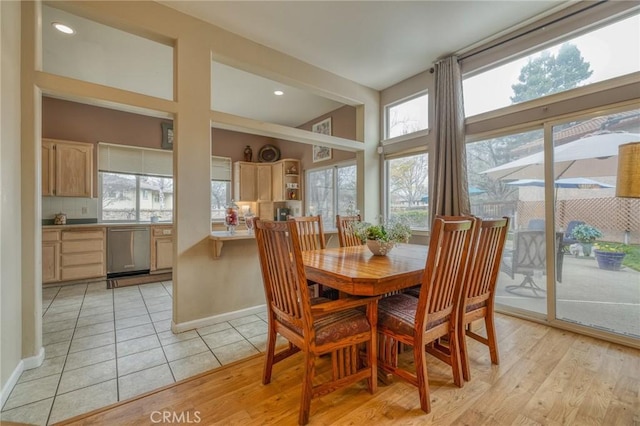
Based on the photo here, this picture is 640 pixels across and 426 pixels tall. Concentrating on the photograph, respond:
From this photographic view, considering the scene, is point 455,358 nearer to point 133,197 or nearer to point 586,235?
point 586,235

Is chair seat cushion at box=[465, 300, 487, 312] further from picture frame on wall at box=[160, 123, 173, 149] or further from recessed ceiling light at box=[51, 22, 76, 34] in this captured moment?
picture frame on wall at box=[160, 123, 173, 149]

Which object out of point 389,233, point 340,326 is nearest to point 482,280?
point 389,233

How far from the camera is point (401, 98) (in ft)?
13.9

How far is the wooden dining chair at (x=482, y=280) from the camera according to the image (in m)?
1.91

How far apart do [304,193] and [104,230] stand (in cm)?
359

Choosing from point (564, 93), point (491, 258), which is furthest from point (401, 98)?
point (491, 258)

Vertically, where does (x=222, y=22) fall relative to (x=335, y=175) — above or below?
above

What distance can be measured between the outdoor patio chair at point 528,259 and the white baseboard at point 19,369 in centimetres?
432

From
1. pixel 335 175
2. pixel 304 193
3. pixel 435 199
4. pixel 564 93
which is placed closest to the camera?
pixel 564 93

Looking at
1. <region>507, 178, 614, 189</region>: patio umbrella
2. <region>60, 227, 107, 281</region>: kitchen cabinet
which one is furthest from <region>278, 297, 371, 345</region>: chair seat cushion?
<region>60, 227, 107, 281</region>: kitchen cabinet

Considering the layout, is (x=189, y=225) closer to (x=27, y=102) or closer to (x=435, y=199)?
(x=27, y=102)

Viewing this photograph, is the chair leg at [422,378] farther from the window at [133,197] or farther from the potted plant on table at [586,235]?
the window at [133,197]

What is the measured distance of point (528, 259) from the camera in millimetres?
3061

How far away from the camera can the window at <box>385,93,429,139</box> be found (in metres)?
4.07
